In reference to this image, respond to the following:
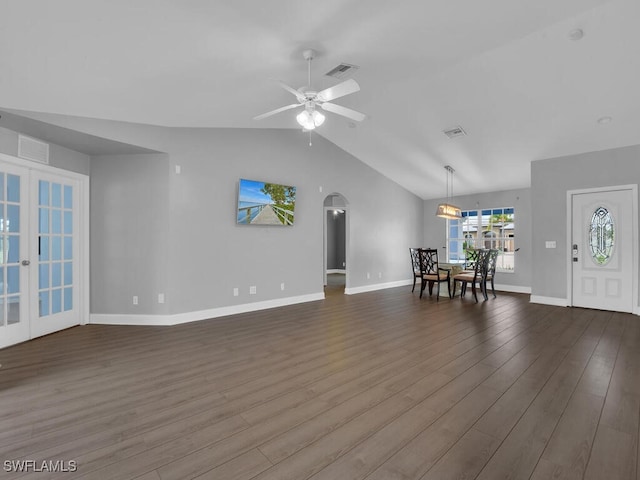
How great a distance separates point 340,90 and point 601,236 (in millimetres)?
5301

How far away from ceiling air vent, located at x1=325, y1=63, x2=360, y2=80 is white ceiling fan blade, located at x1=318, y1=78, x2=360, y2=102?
0.70m

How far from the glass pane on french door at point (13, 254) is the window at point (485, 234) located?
867 cm

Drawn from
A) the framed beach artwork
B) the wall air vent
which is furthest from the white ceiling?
the framed beach artwork

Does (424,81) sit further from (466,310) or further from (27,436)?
(27,436)

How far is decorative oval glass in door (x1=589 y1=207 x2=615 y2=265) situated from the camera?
510 cm

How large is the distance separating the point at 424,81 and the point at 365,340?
11.3ft

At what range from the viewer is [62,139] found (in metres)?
3.70

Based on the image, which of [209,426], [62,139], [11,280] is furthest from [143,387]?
[62,139]

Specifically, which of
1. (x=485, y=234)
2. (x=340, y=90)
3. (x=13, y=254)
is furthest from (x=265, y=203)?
(x=485, y=234)

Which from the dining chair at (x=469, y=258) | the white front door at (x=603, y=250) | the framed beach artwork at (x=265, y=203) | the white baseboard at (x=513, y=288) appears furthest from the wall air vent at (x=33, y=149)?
the white baseboard at (x=513, y=288)

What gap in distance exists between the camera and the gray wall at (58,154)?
334 cm

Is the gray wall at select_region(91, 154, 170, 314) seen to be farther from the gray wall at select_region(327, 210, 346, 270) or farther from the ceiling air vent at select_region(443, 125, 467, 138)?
the gray wall at select_region(327, 210, 346, 270)
